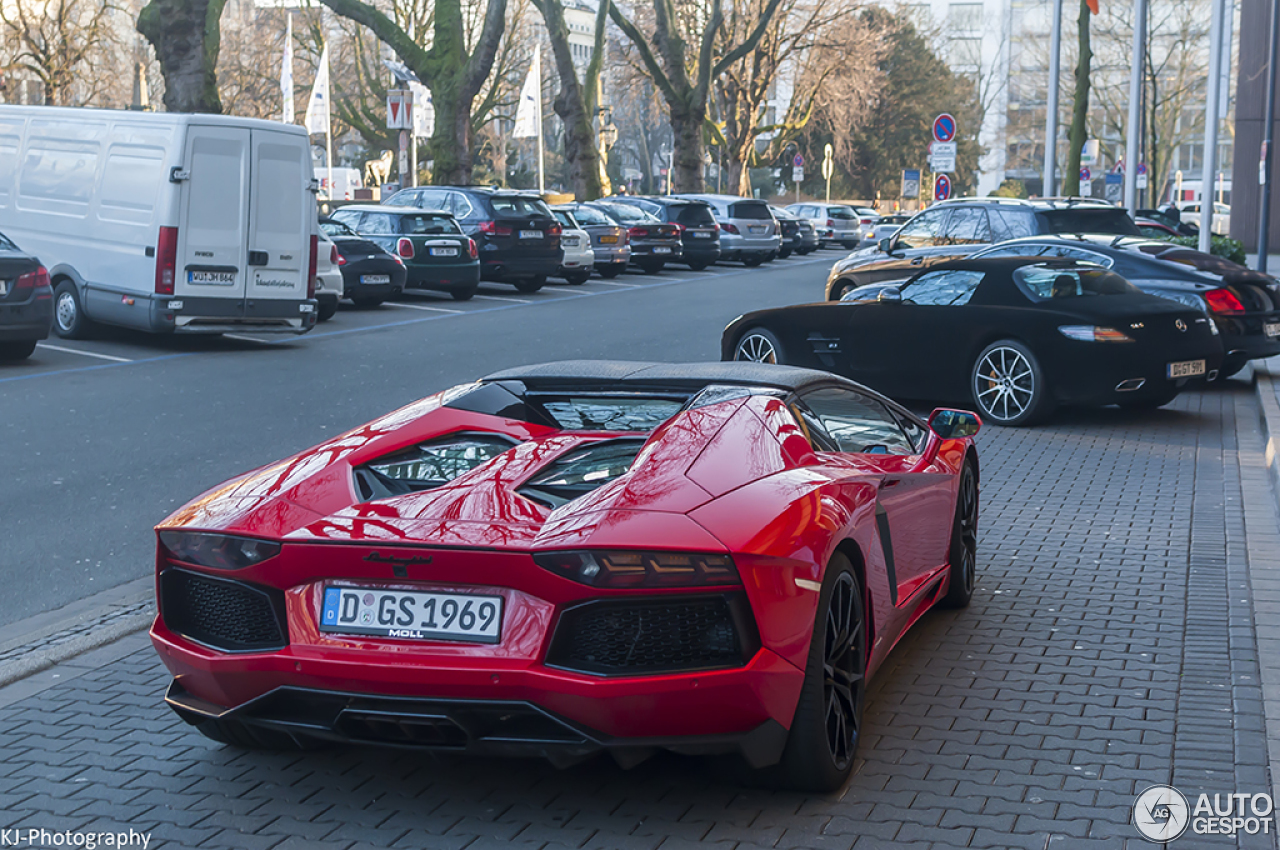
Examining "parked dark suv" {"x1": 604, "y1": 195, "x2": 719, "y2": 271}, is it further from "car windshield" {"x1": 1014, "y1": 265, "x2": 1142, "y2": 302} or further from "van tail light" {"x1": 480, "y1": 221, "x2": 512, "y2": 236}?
"car windshield" {"x1": 1014, "y1": 265, "x2": 1142, "y2": 302}

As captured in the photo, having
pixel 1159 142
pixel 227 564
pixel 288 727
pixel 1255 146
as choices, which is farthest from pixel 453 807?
pixel 1159 142

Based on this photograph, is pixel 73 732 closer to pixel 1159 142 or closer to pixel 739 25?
pixel 739 25

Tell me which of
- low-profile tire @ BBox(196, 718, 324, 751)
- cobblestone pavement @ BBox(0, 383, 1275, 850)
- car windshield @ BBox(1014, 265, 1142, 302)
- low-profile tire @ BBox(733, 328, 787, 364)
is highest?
car windshield @ BBox(1014, 265, 1142, 302)

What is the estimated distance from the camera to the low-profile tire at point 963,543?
6.08m

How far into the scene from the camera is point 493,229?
85.8 feet

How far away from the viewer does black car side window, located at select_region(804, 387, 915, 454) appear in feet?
16.6

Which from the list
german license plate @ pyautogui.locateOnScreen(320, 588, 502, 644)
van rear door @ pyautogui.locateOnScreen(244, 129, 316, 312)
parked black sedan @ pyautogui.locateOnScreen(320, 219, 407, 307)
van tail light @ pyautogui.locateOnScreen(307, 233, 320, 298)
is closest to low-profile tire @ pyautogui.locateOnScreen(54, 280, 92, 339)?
van rear door @ pyautogui.locateOnScreen(244, 129, 316, 312)

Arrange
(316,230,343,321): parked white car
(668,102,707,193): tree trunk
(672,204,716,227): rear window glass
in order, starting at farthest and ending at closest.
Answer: (668,102,707,193): tree trunk
(672,204,716,227): rear window glass
(316,230,343,321): parked white car

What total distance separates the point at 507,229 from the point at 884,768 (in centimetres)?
2257

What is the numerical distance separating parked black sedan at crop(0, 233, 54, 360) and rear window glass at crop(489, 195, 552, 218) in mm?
12287

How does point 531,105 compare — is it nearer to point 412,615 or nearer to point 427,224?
point 427,224

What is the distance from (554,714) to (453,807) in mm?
627

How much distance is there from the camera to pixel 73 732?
4688mm

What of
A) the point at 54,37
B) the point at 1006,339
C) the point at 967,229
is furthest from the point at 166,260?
the point at 54,37
